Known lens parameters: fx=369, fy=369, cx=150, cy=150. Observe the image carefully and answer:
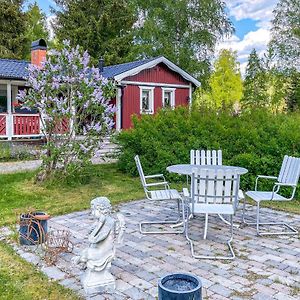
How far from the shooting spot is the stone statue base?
293 centimetres

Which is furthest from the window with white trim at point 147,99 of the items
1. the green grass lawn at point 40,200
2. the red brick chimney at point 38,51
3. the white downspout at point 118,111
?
the green grass lawn at point 40,200

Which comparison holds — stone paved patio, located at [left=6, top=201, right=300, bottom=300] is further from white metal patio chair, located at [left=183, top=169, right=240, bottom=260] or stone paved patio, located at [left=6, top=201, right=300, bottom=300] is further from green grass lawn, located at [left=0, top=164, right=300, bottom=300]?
white metal patio chair, located at [left=183, top=169, right=240, bottom=260]

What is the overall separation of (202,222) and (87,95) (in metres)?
3.42

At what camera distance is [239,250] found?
3938 mm

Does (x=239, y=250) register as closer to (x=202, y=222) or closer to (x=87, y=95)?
(x=202, y=222)

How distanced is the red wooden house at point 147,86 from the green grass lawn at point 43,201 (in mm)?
6299

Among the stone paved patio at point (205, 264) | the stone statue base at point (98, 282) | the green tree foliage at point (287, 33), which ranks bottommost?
the stone paved patio at point (205, 264)

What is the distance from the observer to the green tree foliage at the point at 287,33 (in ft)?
75.2

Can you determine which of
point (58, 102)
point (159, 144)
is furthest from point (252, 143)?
point (58, 102)

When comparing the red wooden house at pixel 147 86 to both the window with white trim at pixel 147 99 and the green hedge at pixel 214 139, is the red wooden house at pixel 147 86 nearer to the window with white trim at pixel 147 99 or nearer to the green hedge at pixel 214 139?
the window with white trim at pixel 147 99

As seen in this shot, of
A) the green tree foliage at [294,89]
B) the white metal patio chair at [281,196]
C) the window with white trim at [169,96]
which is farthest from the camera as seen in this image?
the green tree foliage at [294,89]

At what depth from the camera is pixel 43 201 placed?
241 inches

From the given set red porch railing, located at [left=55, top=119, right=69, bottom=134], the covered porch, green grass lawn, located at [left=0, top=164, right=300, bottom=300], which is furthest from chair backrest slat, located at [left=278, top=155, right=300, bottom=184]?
the covered porch

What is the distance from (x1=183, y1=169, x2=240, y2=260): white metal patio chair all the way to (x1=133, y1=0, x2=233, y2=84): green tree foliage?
19501 millimetres
